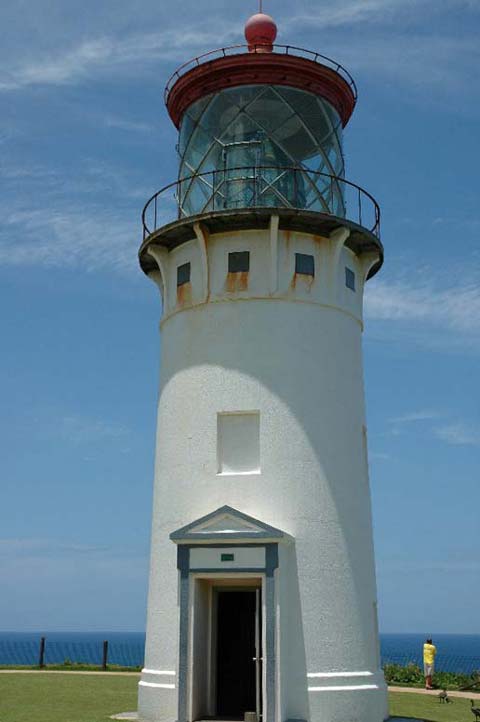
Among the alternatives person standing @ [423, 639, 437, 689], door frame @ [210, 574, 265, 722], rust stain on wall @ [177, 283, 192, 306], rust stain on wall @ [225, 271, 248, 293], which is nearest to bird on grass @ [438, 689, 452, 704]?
person standing @ [423, 639, 437, 689]

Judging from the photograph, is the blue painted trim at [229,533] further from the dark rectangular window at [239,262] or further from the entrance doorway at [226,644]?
the dark rectangular window at [239,262]

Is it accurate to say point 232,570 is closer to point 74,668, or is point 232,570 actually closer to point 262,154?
point 262,154

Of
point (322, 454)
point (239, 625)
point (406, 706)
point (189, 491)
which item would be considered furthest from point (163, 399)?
point (406, 706)

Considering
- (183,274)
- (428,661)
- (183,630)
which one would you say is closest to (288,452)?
(183,630)

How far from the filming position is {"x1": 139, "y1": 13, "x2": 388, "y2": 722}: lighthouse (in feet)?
48.7

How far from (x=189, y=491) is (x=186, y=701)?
3641 millimetres

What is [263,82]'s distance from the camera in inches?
671

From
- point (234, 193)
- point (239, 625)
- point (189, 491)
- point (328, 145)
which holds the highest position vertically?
point (328, 145)

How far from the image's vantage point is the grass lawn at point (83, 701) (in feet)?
52.7

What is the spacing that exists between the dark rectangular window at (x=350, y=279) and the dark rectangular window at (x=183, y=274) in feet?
10.4

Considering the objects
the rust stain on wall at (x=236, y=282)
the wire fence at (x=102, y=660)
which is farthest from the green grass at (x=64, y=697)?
the rust stain on wall at (x=236, y=282)

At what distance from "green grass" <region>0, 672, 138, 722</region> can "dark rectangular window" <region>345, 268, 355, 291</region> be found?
30.8 feet

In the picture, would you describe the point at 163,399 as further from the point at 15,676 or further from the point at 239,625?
the point at 15,676

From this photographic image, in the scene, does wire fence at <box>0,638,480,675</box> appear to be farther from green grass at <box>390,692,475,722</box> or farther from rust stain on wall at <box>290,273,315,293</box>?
rust stain on wall at <box>290,273,315,293</box>
